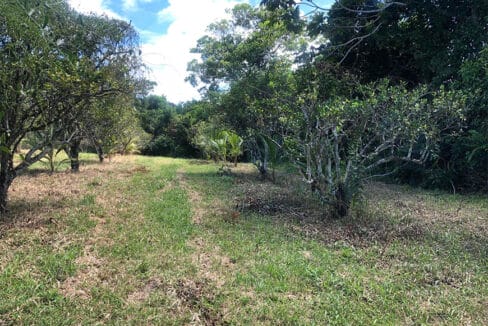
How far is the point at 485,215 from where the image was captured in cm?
611

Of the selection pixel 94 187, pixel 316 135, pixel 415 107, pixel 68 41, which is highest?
pixel 68 41

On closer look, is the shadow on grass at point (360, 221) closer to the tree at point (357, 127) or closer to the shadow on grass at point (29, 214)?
the tree at point (357, 127)

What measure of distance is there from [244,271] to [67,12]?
547cm

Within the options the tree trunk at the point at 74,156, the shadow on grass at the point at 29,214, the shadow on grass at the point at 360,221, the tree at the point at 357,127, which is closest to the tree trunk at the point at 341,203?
the tree at the point at 357,127

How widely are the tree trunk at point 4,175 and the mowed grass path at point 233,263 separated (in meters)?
0.25

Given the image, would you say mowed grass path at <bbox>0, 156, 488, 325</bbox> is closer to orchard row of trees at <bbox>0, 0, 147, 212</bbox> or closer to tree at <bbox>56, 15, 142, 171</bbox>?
orchard row of trees at <bbox>0, 0, 147, 212</bbox>

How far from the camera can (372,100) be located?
16.0 feet

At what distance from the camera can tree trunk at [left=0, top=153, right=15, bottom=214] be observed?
4.78m

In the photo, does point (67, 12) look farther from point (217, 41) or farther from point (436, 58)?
point (217, 41)

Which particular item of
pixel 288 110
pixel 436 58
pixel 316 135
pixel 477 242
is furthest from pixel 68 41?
pixel 436 58

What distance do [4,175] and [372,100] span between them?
18.0ft

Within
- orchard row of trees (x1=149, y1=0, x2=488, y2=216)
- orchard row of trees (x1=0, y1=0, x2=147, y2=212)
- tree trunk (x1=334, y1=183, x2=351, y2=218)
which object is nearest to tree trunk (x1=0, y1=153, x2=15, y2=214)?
orchard row of trees (x1=0, y1=0, x2=147, y2=212)

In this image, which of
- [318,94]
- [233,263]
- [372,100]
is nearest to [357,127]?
[372,100]

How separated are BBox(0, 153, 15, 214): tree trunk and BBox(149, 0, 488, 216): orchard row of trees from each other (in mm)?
4243
